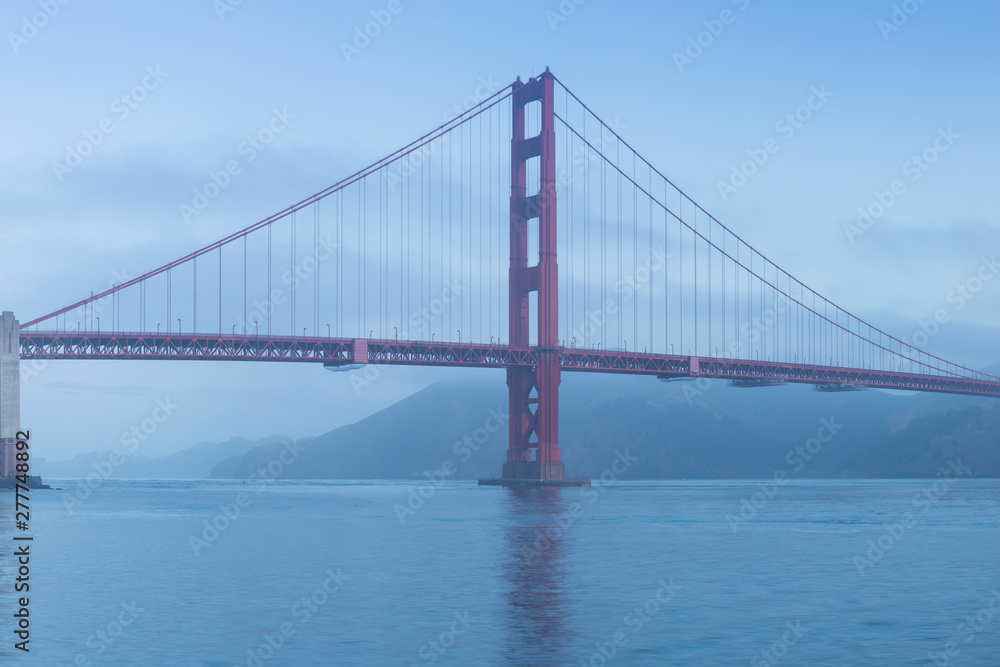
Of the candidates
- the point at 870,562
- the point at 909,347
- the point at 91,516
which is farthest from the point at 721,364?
the point at 870,562

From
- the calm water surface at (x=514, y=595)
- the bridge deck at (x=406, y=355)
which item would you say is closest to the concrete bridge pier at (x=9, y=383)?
the bridge deck at (x=406, y=355)

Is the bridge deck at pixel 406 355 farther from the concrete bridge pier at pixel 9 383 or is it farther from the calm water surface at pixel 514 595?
the calm water surface at pixel 514 595

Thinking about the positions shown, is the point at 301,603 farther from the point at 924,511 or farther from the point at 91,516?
the point at 924,511

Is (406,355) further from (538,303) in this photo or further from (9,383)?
(9,383)

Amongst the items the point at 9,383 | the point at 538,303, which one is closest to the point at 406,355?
the point at 538,303

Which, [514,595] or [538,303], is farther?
[538,303]

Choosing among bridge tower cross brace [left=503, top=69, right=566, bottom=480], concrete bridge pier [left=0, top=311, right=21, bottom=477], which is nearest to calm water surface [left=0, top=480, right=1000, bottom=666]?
concrete bridge pier [left=0, top=311, right=21, bottom=477]

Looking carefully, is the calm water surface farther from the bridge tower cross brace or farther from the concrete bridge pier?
the bridge tower cross brace
